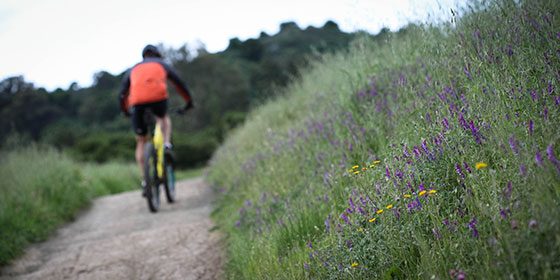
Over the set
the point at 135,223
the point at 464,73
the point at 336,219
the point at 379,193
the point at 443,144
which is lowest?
the point at 135,223

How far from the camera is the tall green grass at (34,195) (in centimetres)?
459

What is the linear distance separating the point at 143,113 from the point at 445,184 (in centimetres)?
479

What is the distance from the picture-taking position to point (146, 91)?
5.31 meters

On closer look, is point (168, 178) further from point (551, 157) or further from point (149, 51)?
point (551, 157)

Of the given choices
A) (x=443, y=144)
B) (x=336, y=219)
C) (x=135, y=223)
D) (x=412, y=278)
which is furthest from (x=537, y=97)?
(x=135, y=223)

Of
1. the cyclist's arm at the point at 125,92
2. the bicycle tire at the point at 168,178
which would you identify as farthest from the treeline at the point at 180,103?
the cyclist's arm at the point at 125,92

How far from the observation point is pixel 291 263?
84.7 inches

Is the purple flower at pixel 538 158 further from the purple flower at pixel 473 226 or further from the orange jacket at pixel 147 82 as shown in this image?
the orange jacket at pixel 147 82

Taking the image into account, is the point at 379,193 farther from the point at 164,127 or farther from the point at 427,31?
the point at 164,127

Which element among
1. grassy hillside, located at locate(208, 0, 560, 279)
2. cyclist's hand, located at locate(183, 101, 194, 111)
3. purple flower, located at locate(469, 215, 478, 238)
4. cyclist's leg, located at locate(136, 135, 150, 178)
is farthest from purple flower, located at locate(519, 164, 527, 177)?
cyclist's hand, located at locate(183, 101, 194, 111)

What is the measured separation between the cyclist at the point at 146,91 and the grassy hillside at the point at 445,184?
107 inches

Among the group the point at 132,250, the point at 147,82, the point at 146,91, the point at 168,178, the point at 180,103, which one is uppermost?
the point at 180,103

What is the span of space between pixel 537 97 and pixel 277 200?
7.10 ft

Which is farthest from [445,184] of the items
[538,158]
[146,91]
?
[146,91]
